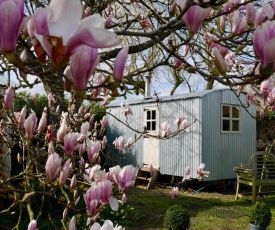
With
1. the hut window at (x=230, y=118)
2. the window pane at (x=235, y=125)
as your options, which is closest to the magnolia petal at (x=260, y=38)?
the hut window at (x=230, y=118)

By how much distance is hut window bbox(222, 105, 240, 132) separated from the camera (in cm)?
931

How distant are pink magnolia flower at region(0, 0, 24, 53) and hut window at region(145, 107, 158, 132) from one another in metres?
9.35

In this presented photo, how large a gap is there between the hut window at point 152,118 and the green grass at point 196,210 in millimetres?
1884

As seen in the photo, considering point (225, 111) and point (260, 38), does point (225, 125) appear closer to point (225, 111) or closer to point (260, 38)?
point (225, 111)

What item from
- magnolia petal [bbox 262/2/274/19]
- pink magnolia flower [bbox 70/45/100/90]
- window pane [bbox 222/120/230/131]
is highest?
window pane [bbox 222/120/230/131]

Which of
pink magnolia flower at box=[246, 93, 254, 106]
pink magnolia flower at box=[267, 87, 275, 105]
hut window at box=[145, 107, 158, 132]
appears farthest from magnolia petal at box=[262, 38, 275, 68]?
hut window at box=[145, 107, 158, 132]

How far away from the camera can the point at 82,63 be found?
0.63 meters

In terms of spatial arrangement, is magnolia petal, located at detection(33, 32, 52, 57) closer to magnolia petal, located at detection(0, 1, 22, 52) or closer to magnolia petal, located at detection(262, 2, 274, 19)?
magnolia petal, located at detection(0, 1, 22, 52)

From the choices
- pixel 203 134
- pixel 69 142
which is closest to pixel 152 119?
pixel 203 134

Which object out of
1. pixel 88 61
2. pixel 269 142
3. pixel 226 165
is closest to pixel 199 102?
pixel 226 165

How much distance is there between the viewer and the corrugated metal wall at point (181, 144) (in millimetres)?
8805

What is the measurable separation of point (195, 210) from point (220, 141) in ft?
8.95

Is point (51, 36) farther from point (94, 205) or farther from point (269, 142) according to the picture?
point (269, 142)

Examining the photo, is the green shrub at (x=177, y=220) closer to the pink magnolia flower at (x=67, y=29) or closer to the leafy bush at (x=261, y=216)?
the leafy bush at (x=261, y=216)
